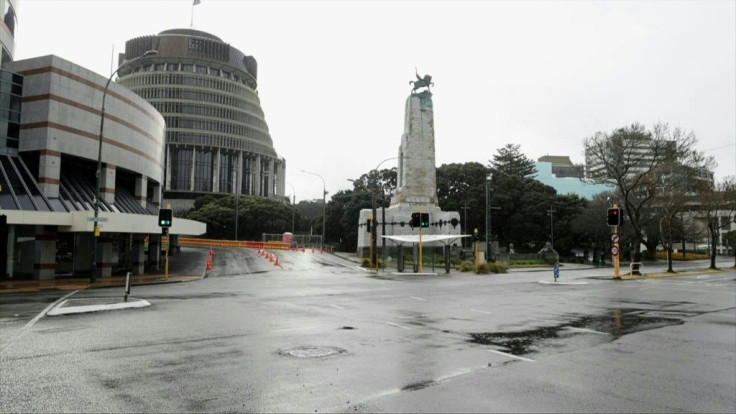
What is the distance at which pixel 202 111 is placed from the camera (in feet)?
443

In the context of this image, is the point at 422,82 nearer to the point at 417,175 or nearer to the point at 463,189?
the point at 417,175

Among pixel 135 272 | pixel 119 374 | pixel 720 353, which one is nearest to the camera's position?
pixel 119 374

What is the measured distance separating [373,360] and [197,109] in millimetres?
137045

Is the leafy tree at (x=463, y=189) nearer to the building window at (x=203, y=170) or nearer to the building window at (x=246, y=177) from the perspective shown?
the building window at (x=246, y=177)

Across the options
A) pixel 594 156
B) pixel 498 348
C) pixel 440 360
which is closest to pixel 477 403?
pixel 440 360

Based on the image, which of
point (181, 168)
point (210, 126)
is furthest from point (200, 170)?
point (210, 126)

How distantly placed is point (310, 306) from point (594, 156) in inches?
1213

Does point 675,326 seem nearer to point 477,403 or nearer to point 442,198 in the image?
point 477,403

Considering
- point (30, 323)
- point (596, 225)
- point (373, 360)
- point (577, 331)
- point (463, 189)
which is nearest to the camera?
point (373, 360)

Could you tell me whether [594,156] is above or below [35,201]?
above

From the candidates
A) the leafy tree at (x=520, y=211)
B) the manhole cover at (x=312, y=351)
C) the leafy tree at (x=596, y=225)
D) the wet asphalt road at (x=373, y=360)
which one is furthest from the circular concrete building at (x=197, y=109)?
the manhole cover at (x=312, y=351)

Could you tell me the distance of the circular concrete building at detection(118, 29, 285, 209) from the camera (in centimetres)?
13262

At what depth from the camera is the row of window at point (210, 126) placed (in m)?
133

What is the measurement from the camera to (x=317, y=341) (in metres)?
10.0
